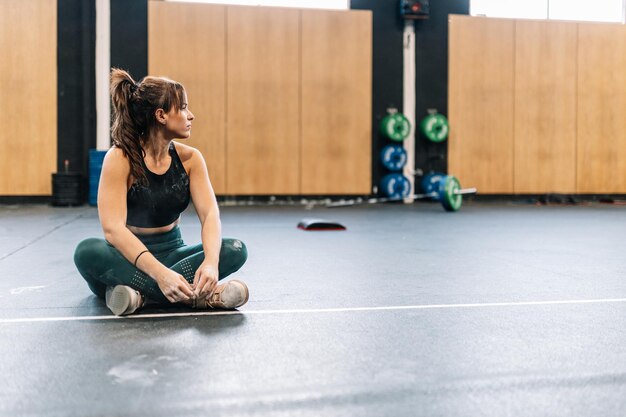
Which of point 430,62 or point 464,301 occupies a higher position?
point 430,62

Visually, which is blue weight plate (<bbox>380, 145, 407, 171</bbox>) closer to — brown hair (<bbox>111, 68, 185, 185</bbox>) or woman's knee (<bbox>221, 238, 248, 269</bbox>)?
woman's knee (<bbox>221, 238, 248, 269</bbox>)

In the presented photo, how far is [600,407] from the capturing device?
1.30m

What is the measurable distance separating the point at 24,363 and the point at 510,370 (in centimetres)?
119

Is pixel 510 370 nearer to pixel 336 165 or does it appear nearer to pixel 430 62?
pixel 336 165

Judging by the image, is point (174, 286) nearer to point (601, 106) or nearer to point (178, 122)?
point (178, 122)

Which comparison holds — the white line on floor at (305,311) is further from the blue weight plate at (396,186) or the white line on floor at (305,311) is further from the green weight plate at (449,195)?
the blue weight plate at (396,186)

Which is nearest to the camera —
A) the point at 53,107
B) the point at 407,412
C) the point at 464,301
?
the point at 407,412

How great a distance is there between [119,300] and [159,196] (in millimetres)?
371

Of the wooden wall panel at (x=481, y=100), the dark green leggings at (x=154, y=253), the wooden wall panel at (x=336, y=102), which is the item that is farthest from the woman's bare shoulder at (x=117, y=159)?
the wooden wall panel at (x=481, y=100)

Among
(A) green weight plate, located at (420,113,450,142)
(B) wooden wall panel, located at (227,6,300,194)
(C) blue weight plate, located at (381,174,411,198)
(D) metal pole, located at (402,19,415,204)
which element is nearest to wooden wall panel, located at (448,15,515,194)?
(A) green weight plate, located at (420,113,450,142)

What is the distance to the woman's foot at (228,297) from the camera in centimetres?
220

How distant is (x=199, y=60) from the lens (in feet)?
29.6

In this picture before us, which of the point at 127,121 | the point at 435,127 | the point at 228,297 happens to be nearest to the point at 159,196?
the point at 127,121

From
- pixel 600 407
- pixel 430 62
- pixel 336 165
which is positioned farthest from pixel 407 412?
pixel 430 62
